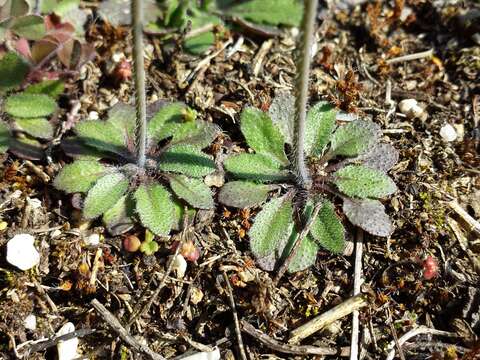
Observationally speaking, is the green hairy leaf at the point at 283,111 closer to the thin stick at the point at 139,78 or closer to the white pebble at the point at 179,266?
the thin stick at the point at 139,78

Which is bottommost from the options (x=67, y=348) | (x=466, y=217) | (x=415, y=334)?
(x=67, y=348)

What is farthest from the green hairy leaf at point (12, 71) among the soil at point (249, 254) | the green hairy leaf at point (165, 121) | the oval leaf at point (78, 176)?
the green hairy leaf at point (165, 121)

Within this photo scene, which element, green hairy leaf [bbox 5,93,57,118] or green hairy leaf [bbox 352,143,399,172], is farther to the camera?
green hairy leaf [bbox 5,93,57,118]

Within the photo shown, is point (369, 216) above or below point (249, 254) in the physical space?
above

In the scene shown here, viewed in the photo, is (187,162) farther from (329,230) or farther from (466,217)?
(466,217)

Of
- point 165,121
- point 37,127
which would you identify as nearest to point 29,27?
point 37,127

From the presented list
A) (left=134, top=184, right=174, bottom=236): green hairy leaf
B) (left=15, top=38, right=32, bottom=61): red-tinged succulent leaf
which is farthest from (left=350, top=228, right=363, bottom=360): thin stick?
(left=15, top=38, right=32, bottom=61): red-tinged succulent leaf

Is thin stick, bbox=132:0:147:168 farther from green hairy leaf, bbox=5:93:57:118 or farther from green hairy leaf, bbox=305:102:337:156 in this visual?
green hairy leaf, bbox=305:102:337:156
